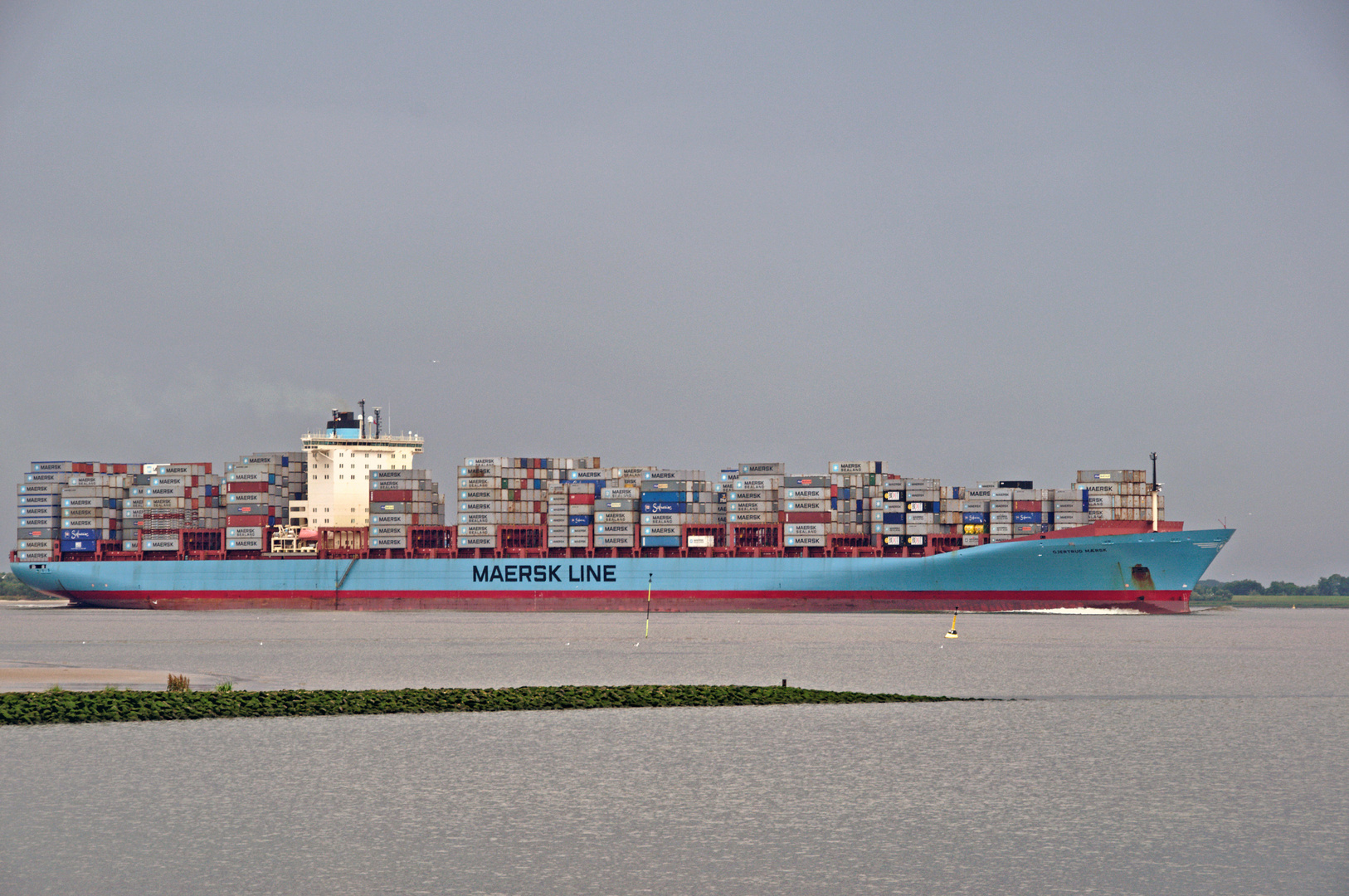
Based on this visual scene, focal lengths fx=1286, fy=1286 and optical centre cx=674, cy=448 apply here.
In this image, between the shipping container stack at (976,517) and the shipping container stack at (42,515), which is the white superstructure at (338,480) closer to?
the shipping container stack at (42,515)


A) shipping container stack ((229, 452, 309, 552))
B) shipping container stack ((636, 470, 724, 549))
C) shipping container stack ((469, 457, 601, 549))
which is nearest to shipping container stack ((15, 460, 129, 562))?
shipping container stack ((229, 452, 309, 552))

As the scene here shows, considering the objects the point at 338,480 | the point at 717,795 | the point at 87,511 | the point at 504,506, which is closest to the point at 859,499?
the point at 504,506

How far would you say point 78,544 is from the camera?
9062cm

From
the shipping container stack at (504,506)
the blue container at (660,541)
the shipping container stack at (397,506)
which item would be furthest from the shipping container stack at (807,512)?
the shipping container stack at (397,506)

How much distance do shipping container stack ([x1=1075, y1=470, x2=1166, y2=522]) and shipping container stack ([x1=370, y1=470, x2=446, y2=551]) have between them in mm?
42642

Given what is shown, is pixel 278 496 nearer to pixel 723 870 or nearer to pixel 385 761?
pixel 385 761

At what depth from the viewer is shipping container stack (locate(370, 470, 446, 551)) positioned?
85.2 metres

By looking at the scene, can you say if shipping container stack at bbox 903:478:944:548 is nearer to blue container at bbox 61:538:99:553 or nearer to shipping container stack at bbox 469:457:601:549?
shipping container stack at bbox 469:457:601:549

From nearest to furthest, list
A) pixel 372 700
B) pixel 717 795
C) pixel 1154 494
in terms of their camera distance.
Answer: pixel 717 795 < pixel 372 700 < pixel 1154 494

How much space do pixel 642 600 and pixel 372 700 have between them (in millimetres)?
55461

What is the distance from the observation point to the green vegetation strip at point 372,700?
2417 centimetres

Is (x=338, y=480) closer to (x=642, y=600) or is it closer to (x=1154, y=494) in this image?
A: (x=642, y=600)

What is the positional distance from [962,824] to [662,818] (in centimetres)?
355

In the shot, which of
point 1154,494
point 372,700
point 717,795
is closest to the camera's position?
point 717,795
